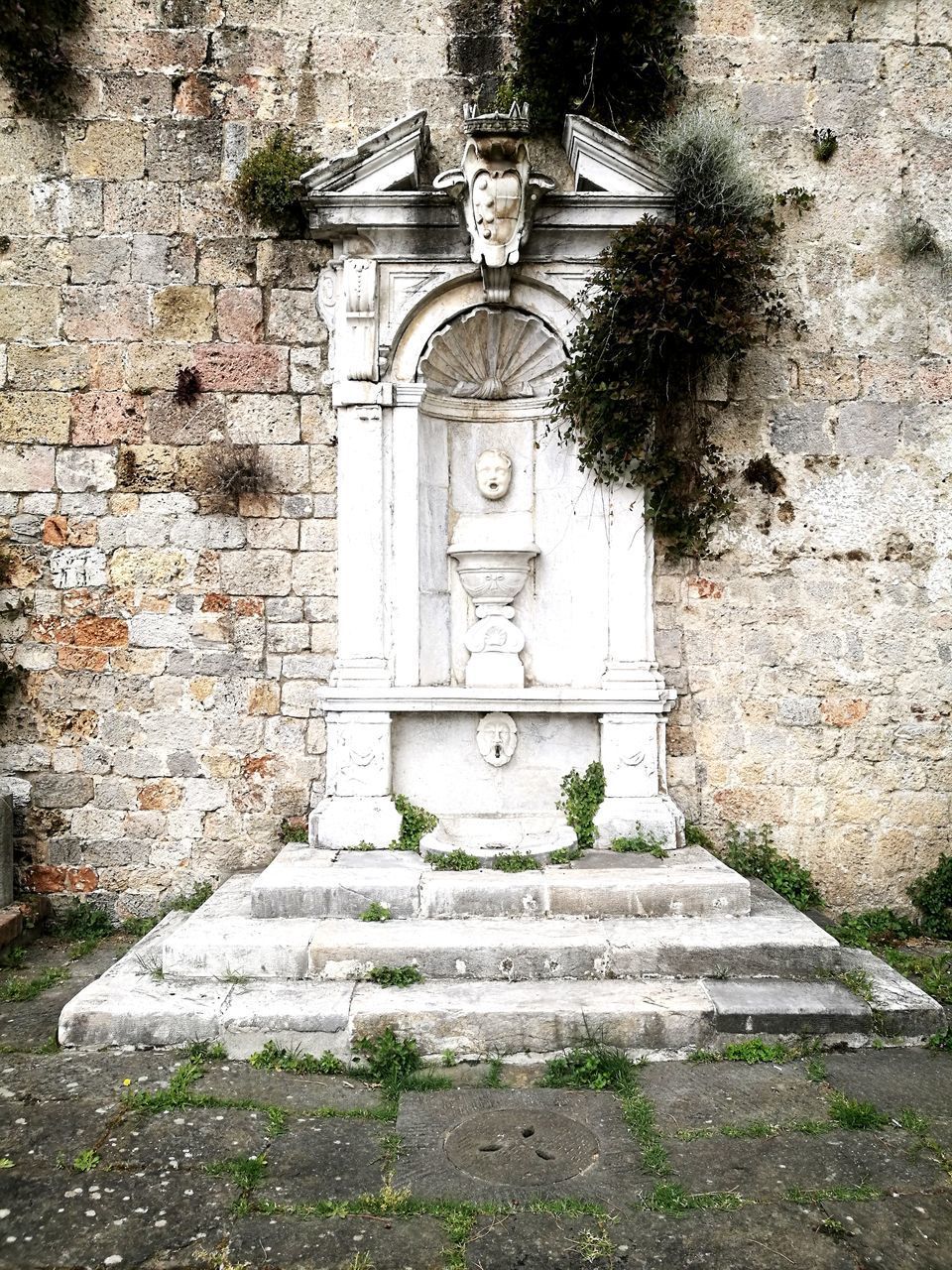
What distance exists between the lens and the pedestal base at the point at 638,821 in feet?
15.4

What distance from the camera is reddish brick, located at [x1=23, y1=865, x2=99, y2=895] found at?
16.2ft

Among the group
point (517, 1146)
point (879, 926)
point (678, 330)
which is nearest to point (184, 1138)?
point (517, 1146)

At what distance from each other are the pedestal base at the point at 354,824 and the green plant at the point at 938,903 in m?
2.91

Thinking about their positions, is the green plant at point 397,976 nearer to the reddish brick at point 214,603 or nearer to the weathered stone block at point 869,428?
the reddish brick at point 214,603

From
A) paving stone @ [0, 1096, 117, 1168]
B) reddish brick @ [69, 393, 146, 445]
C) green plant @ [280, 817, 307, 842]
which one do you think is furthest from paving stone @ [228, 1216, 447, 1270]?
reddish brick @ [69, 393, 146, 445]

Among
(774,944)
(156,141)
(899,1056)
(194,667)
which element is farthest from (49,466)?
(899,1056)

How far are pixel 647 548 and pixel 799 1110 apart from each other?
277 cm

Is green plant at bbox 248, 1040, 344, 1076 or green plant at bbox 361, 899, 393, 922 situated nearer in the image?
green plant at bbox 248, 1040, 344, 1076

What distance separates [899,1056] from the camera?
3.48 m

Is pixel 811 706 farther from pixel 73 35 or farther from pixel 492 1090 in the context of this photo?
pixel 73 35

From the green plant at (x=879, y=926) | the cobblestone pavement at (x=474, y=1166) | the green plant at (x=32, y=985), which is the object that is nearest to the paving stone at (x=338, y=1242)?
the cobblestone pavement at (x=474, y=1166)

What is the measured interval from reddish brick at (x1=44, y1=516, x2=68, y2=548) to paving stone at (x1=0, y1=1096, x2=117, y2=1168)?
9.41 feet

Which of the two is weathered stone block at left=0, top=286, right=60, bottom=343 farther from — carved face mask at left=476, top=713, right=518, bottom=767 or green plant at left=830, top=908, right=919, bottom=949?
green plant at left=830, top=908, right=919, bottom=949

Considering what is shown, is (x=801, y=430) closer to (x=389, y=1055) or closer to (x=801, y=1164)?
(x=801, y=1164)
